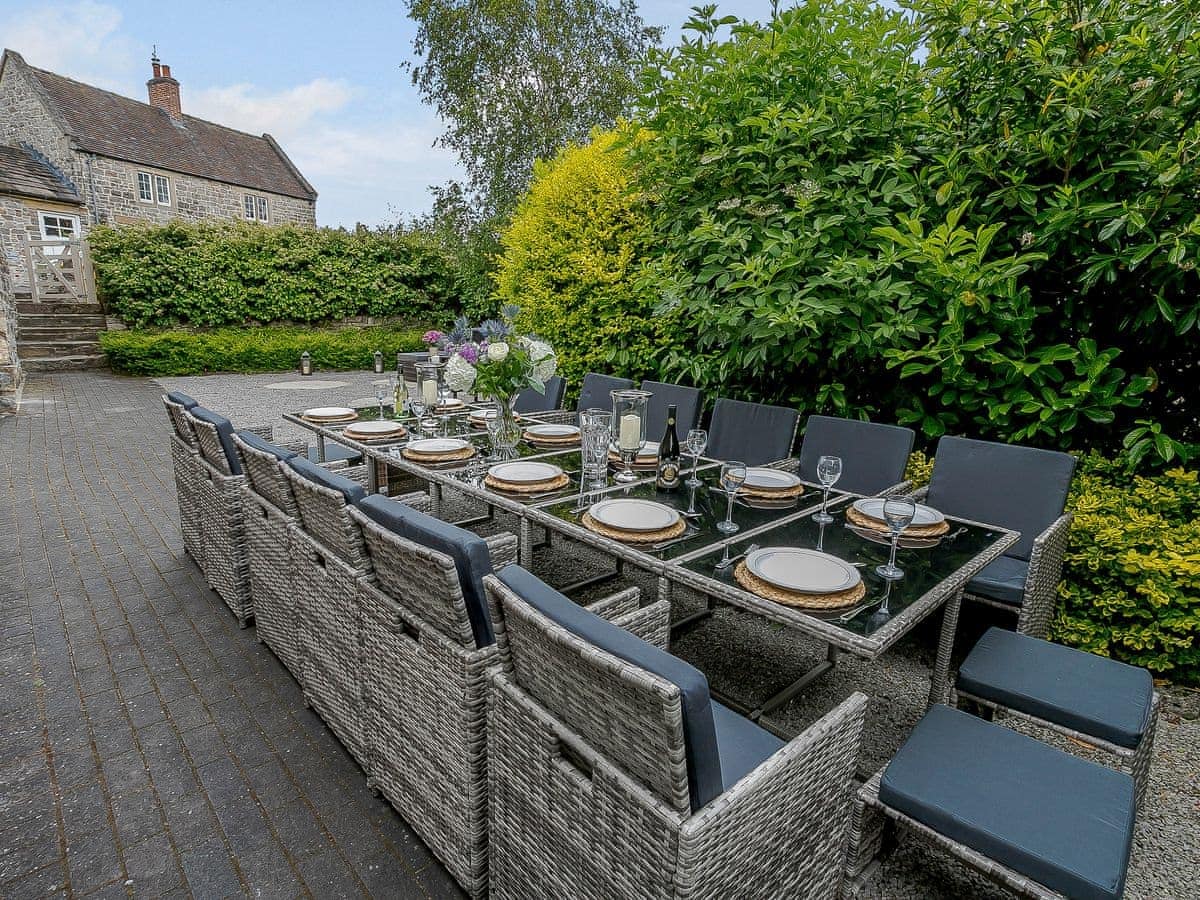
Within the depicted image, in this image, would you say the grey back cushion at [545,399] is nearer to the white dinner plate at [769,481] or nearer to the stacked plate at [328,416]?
the stacked plate at [328,416]

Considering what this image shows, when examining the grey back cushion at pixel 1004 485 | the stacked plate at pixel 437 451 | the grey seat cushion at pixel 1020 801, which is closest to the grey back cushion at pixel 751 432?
the grey back cushion at pixel 1004 485

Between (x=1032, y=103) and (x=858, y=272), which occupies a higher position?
(x=1032, y=103)

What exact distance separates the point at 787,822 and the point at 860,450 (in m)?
1.99

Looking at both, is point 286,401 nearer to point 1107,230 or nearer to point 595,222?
point 595,222

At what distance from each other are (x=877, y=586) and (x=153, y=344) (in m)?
12.6

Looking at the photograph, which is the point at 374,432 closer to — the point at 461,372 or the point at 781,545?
the point at 461,372

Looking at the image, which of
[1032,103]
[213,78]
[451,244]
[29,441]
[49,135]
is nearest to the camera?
[1032,103]

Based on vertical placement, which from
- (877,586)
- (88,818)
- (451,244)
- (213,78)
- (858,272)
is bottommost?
(88,818)

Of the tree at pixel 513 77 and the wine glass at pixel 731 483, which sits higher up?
the tree at pixel 513 77

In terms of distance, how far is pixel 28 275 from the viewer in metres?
11.8

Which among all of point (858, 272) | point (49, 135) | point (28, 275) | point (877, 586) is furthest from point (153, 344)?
point (877, 586)

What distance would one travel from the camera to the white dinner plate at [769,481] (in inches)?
91.5

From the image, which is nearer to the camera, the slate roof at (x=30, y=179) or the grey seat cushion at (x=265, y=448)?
the grey seat cushion at (x=265, y=448)

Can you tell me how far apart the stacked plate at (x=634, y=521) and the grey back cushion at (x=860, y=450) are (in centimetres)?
117
